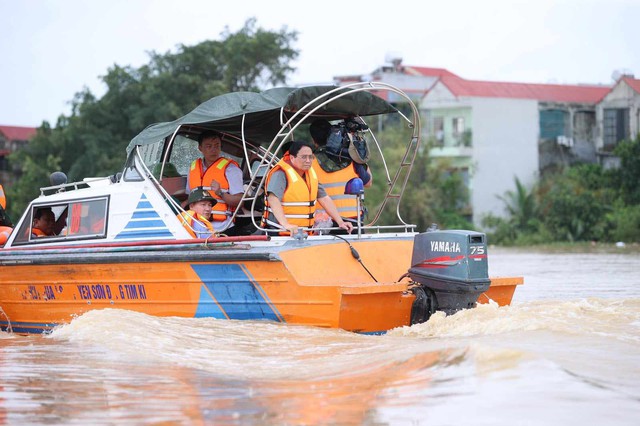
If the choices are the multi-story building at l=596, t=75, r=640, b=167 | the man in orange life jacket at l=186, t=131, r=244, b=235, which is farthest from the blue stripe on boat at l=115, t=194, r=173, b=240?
the multi-story building at l=596, t=75, r=640, b=167

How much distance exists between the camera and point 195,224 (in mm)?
9945

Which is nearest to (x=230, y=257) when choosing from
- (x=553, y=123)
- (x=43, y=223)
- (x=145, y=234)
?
(x=145, y=234)

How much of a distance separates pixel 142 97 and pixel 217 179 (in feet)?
104

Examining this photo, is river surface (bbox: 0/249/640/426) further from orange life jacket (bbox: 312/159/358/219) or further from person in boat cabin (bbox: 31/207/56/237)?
orange life jacket (bbox: 312/159/358/219)

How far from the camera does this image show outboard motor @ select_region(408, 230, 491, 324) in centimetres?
867

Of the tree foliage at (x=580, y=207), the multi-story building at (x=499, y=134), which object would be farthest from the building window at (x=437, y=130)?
the tree foliage at (x=580, y=207)

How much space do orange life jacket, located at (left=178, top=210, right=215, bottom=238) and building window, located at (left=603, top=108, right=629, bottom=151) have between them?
1452 inches

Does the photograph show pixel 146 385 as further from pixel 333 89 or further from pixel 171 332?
pixel 333 89

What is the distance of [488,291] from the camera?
9469 millimetres

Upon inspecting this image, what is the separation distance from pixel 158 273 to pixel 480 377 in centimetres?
397

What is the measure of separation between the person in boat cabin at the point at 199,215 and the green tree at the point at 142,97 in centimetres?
2994

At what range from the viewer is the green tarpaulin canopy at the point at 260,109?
9.61 m

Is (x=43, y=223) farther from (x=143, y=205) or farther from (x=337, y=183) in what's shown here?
(x=337, y=183)

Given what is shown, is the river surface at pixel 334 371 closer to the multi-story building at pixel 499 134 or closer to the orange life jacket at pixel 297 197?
the orange life jacket at pixel 297 197
